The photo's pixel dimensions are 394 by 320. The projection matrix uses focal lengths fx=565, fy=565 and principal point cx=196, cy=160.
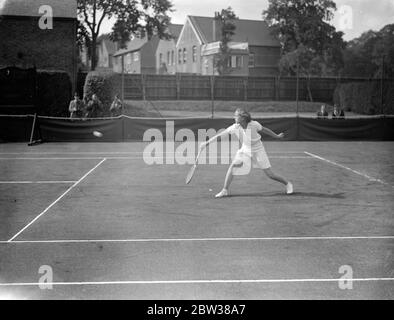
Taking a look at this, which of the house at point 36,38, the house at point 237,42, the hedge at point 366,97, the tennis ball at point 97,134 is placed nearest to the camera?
the tennis ball at point 97,134

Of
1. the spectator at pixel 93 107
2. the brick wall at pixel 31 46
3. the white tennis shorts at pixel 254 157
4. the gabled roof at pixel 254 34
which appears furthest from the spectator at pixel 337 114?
the gabled roof at pixel 254 34

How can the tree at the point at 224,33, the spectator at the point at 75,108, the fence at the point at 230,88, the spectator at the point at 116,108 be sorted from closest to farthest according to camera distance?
the spectator at the point at 75,108 < the spectator at the point at 116,108 < the fence at the point at 230,88 < the tree at the point at 224,33

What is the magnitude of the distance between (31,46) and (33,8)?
9.19 feet

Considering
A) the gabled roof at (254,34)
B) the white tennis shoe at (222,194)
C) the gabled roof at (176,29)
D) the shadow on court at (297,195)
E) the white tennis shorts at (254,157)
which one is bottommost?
the shadow on court at (297,195)

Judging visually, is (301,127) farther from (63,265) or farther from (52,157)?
(63,265)

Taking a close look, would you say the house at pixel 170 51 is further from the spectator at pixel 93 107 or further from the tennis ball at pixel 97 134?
the tennis ball at pixel 97 134

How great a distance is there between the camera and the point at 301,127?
24625mm

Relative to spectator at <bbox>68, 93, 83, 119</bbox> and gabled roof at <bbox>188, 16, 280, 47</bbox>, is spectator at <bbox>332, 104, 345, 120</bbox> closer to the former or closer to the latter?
spectator at <bbox>68, 93, 83, 119</bbox>

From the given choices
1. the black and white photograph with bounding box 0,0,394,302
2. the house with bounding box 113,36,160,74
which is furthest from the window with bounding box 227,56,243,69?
the black and white photograph with bounding box 0,0,394,302

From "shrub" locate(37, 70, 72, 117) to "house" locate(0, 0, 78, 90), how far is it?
8014mm

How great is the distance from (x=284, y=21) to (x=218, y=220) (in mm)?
48092

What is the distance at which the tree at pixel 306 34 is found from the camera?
47344mm

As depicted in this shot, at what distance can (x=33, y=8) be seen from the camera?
37.2m

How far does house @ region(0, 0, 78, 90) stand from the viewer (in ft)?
119
